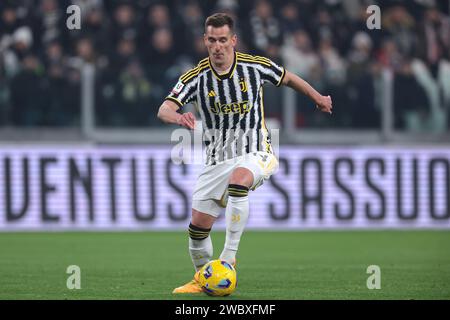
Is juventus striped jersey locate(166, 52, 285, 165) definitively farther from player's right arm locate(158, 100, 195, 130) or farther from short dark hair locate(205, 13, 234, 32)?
short dark hair locate(205, 13, 234, 32)

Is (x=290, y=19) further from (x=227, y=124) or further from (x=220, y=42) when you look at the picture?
(x=220, y=42)

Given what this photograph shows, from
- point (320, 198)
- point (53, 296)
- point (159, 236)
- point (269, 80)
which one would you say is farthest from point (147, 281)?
point (320, 198)

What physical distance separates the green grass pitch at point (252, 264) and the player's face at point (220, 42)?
193cm

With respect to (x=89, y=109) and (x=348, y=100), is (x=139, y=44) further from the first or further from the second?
(x=348, y=100)

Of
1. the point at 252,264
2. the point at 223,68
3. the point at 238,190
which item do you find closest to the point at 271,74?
the point at 223,68

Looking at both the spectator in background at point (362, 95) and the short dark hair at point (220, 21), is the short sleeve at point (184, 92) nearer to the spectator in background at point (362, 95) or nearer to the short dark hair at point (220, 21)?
the short dark hair at point (220, 21)

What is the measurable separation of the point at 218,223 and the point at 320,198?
1.57 metres

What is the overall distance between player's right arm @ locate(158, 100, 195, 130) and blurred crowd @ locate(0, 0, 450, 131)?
6737mm

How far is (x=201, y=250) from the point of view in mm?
8891

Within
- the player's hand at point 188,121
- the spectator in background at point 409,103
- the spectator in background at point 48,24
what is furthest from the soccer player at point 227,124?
the spectator in background at point 48,24

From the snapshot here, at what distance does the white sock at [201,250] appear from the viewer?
29.1 feet

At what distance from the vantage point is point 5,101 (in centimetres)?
1491

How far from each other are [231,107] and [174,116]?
62 cm

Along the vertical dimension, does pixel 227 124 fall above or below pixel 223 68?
below
